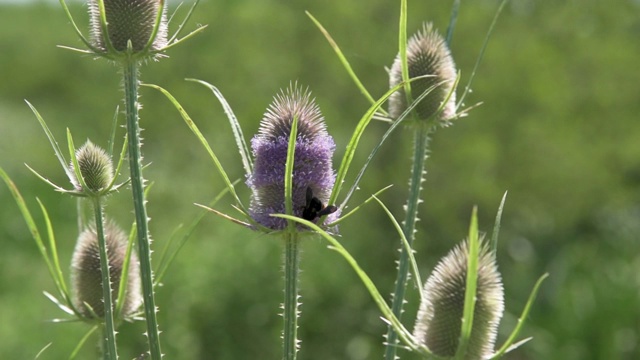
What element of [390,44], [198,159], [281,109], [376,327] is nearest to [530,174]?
[390,44]

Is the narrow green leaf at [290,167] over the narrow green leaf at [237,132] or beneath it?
beneath

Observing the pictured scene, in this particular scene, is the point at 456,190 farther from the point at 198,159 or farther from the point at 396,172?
the point at 198,159

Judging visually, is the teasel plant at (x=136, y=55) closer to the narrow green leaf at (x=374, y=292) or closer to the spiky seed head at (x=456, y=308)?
the narrow green leaf at (x=374, y=292)

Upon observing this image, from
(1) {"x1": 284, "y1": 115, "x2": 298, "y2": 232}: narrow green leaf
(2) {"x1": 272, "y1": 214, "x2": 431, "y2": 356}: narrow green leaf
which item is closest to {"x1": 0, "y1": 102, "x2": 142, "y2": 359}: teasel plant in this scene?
(1) {"x1": 284, "y1": 115, "x2": 298, "y2": 232}: narrow green leaf

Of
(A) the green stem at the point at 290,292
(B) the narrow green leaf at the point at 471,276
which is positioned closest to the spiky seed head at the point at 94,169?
(A) the green stem at the point at 290,292

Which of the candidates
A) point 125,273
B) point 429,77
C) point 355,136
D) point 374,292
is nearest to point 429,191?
point 429,77

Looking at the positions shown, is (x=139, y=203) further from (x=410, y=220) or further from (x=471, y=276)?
(x=471, y=276)
